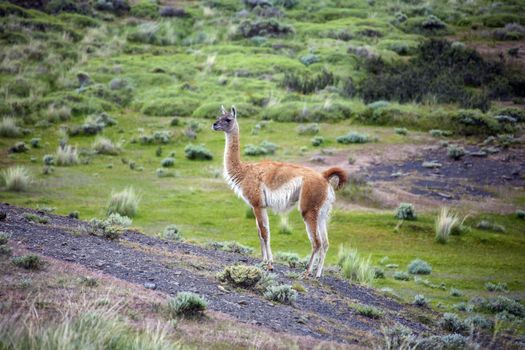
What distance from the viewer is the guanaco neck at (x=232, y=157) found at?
37.4 ft

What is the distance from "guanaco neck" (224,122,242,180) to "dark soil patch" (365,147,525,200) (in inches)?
394

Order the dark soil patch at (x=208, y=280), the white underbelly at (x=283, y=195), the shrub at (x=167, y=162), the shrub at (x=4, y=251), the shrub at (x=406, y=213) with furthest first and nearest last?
the shrub at (x=167, y=162), the shrub at (x=406, y=213), the white underbelly at (x=283, y=195), the dark soil patch at (x=208, y=280), the shrub at (x=4, y=251)

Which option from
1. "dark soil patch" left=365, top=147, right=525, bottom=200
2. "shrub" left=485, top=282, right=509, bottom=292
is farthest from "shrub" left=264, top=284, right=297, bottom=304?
"dark soil patch" left=365, top=147, right=525, bottom=200

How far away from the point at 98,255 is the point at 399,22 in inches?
1649

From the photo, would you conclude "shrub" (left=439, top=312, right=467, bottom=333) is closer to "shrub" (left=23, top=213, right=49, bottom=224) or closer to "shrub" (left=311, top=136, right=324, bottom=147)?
"shrub" (left=23, top=213, right=49, bottom=224)

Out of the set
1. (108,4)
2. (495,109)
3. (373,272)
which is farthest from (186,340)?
(108,4)

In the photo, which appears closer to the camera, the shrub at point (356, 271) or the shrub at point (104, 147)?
the shrub at point (356, 271)

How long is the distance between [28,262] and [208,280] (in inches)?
105

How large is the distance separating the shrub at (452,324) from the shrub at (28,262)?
21.5 ft

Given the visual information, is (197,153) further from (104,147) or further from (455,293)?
(455,293)

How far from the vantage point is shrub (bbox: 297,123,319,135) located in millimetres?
26972

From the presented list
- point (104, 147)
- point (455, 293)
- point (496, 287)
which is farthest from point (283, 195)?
point (104, 147)

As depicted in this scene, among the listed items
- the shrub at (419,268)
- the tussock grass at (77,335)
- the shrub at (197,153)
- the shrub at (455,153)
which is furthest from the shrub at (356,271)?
the shrub at (455,153)

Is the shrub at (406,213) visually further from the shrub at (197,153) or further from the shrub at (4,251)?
the shrub at (4,251)
